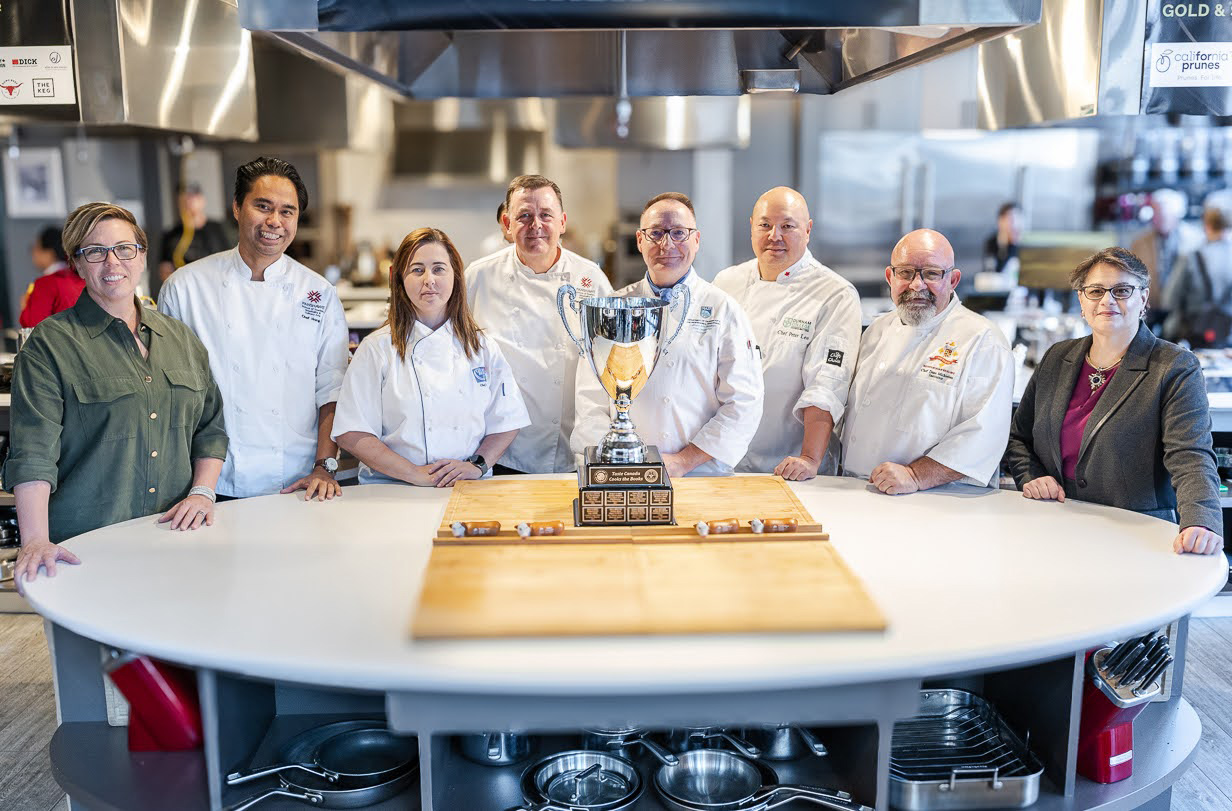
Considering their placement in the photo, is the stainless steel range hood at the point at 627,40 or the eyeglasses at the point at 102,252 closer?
the stainless steel range hood at the point at 627,40

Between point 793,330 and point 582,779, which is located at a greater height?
point 793,330

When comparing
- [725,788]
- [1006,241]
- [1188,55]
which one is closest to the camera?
[725,788]

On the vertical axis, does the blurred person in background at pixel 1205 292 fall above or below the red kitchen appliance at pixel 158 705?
above

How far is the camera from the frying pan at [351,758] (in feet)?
6.19

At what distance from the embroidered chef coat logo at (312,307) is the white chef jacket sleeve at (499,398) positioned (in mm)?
492

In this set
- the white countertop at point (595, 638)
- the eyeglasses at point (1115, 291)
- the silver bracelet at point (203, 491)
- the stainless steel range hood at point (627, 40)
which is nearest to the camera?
the white countertop at point (595, 638)

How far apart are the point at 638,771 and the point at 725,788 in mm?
174

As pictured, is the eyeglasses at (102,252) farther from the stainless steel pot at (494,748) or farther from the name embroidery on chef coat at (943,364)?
the name embroidery on chef coat at (943,364)

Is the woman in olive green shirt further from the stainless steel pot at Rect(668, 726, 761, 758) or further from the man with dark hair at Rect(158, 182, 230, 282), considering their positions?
the man with dark hair at Rect(158, 182, 230, 282)

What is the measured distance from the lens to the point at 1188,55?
298 centimetres

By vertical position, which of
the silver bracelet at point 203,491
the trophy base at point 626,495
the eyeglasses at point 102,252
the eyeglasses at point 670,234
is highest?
the eyeglasses at point 670,234

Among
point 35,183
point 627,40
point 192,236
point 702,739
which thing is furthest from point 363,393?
point 35,183

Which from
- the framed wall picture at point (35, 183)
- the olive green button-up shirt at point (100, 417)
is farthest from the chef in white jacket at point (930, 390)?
the framed wall picture at point (35, 183)

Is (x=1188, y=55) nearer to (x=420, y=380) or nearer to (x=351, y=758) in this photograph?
(x=420, y=380)
